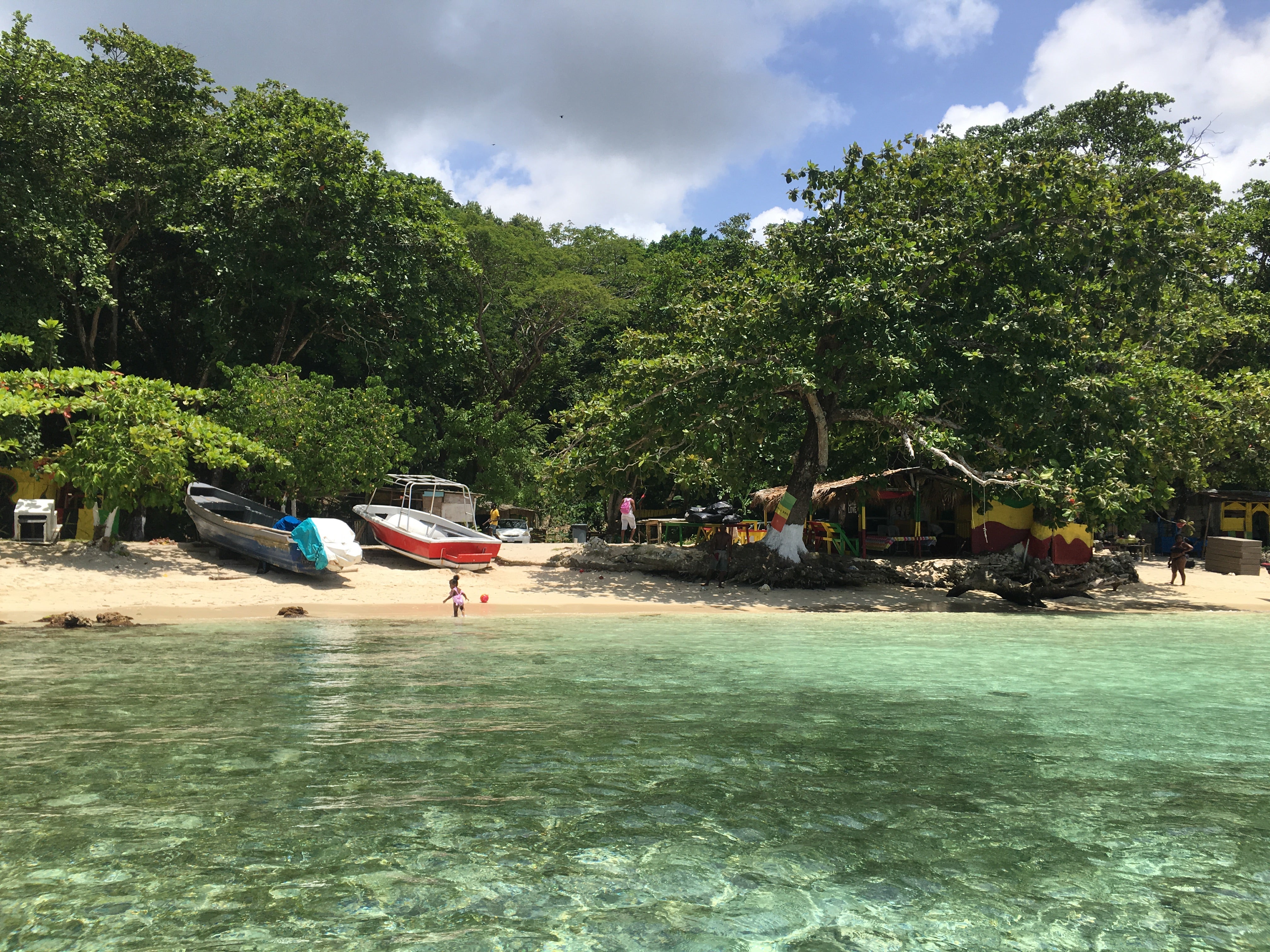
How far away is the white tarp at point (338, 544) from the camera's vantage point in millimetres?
17516

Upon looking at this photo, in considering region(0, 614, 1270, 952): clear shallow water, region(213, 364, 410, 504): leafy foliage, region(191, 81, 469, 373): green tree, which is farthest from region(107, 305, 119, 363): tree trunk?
region(0, 614, 1270, 952): clear shallow water

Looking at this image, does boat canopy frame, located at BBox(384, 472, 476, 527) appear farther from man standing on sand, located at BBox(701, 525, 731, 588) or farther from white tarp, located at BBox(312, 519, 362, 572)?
man standing on sand, located at BBox(701, 525, 731, 588)

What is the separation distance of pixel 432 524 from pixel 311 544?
4832mm

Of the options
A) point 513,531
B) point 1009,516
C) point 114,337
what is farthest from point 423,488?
point 1009,516

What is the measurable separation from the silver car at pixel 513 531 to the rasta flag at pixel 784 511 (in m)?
10.7

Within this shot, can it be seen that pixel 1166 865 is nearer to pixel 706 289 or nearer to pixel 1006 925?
pixel 1006 925

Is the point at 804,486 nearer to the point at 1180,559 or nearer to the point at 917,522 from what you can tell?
the point at 917,522

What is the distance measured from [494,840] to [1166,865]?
3753 mm

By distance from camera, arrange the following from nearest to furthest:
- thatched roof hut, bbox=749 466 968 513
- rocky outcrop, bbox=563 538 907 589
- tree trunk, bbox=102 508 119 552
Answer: tree trunk, bbox=102 508 119 552
rocky outcrop, bbox=563 538 907 589
thatched roof hut, bbox=749 466 968 513

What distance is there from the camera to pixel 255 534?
18.0 m

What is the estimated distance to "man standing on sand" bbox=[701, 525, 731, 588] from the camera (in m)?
20.2

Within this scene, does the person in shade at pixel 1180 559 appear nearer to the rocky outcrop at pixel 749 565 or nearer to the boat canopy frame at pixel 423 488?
the rocky outcrop at pixel 749 565

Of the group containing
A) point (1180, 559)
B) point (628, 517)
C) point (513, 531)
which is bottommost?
point (513, 531)

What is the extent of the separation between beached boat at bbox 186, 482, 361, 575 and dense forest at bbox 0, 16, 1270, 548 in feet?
2.77
